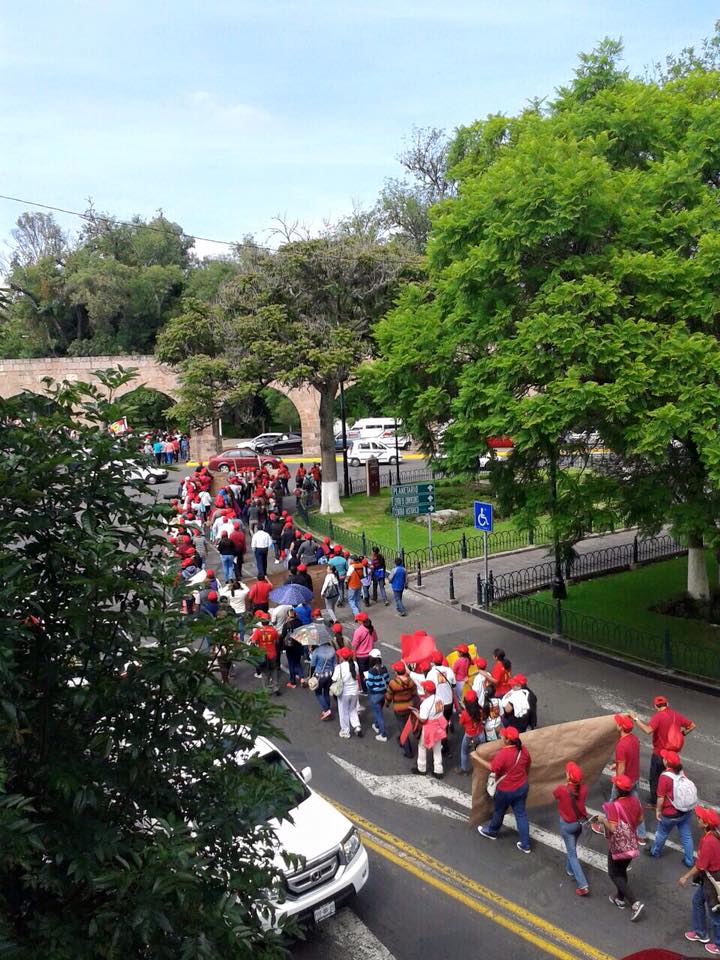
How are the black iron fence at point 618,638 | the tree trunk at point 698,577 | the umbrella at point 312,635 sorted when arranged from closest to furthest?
1. the umbrella at point 312,635
2. the black iron fence at point 618,638
3. the tree trunk at point 698,577

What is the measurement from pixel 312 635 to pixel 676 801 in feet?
18.7

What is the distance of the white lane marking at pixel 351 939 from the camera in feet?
23.8

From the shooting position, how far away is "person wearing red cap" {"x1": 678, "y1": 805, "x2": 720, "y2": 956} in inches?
268

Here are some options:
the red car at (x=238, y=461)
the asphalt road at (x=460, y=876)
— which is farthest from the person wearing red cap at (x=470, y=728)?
the red car at (x=238, y=461)

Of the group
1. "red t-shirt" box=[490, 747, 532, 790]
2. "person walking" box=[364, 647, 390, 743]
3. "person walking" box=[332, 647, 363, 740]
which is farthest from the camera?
"person walking" box=[332, 647, 363, 740]

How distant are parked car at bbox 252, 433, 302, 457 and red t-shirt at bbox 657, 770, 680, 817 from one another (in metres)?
38.7

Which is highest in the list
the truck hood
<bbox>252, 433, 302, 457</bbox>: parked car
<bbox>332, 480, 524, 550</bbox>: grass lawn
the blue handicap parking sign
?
<bbox>252, 433, 302, 457</bbox>: parked car

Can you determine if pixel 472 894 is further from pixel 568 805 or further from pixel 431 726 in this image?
pixel 431 726

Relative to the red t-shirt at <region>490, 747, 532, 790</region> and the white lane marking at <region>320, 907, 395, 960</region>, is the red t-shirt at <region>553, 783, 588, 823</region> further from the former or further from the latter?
the white lane marking at <region>320, 907, 395, 960</region>

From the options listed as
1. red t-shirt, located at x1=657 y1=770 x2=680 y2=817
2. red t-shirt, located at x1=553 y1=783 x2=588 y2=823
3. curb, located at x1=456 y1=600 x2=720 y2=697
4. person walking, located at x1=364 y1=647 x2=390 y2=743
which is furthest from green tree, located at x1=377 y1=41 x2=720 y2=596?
red t-shirt, located at x1=553 y1=783 x2=588 y2=823

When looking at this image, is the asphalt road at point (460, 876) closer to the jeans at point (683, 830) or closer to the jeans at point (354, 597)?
the jeans at point (683, 830)

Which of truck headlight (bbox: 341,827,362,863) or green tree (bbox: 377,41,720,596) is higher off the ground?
green tree (bbox: 377,41,720,596)

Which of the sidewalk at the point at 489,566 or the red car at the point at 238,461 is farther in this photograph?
the red car at the point at 238,461

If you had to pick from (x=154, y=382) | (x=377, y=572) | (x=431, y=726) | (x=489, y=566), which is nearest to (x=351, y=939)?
(x=431, y=726)
